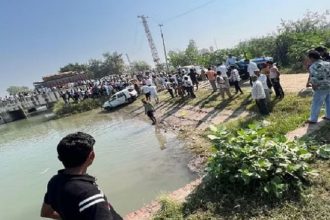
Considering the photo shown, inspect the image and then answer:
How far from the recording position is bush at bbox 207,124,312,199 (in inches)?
219

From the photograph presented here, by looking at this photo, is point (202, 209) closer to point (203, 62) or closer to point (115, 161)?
point (115, 161)

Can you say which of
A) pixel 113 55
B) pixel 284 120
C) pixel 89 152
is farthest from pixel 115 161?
pixel 113 55

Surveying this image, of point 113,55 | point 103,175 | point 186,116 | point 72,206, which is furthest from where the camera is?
point 113,55

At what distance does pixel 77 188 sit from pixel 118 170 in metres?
9.90

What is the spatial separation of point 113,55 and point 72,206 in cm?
9822

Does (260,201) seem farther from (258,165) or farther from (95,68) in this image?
(95,68)

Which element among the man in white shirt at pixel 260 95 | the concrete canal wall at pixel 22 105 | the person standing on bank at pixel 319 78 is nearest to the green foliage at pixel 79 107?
the concrete canal wall at pixel 22 105

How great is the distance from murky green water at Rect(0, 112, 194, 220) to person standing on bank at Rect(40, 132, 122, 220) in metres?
6.31

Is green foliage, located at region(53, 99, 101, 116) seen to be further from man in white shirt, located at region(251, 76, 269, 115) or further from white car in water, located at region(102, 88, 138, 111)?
man in white shirt, located at region(251, 76, 269, 115)

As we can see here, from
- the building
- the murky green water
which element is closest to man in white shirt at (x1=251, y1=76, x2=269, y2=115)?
the murky green water

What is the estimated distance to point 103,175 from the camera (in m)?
12.2

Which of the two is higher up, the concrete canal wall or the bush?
the bush

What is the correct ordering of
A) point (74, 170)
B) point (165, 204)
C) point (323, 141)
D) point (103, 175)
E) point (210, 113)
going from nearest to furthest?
point (74, 170)
point (165, 204)
point (323, 141)
point (103, 175)
point (210, 113)

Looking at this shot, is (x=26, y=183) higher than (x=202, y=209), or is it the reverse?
(x=202, y=209)
